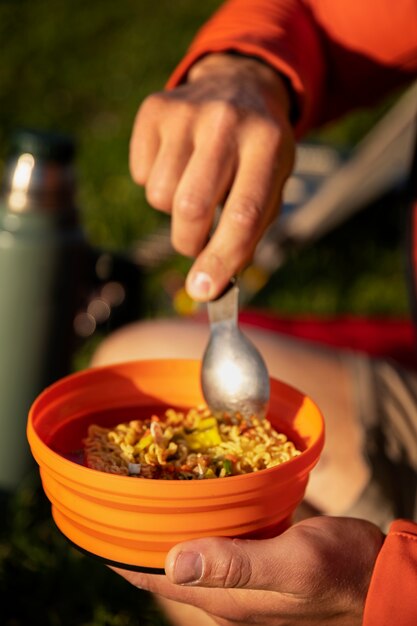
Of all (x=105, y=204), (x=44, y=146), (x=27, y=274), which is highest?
(x=44, y=146)

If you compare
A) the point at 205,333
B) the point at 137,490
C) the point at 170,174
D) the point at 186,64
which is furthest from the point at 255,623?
the point at 186,64

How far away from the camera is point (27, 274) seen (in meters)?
1.55

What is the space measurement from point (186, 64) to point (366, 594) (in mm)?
749

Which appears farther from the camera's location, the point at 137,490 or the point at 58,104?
→ the point at 58,104

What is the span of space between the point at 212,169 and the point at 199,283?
13cm

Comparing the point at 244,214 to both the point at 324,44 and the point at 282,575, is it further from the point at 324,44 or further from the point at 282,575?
the point at 324,44

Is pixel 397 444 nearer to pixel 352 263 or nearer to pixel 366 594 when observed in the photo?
pixel 366 594

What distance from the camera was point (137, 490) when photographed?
0.77m

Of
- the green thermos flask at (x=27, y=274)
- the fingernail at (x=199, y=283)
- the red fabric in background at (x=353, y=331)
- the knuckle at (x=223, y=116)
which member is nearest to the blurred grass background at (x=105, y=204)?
the green thermos flask at (x=27, y=274)

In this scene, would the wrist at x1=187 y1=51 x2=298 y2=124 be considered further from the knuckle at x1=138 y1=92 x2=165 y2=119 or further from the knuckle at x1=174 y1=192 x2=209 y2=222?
the knuckle at x1=174 y1=192 x2=209 y2=222

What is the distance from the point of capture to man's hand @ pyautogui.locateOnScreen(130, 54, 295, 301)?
97 cm

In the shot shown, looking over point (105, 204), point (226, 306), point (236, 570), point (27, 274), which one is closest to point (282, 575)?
point (236, 570)

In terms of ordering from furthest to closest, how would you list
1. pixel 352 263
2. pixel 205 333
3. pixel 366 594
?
pixel 352 263, pixel 205 333, pixel 366 594

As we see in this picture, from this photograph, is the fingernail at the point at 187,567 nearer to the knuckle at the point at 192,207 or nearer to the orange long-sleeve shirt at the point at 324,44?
the knuckle at the point at 192,207
